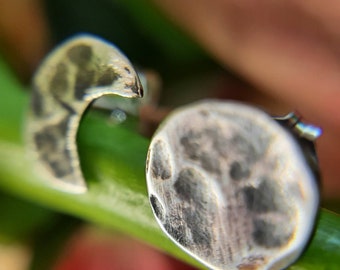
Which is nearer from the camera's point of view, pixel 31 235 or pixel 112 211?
pixel 112 211

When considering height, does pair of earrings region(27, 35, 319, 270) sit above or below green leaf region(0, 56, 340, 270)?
above

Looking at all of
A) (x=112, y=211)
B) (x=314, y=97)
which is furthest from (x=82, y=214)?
(x=314, y=97)

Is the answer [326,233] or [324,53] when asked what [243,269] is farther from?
[324,53]

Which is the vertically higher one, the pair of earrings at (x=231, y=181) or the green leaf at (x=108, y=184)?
the pair of earrings at (x=231, y=181)
